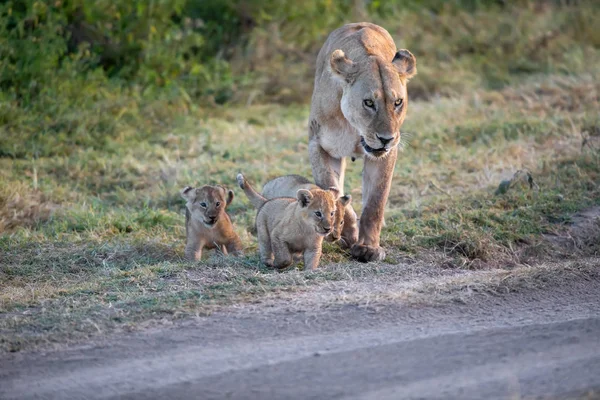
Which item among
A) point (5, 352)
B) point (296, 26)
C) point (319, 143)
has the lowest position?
point (5, 352)

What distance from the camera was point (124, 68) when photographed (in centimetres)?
1138

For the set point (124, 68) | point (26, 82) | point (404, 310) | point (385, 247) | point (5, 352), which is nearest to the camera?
point (5, 352)

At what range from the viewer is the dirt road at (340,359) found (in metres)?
4.17

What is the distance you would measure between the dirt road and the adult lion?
1.51 metres

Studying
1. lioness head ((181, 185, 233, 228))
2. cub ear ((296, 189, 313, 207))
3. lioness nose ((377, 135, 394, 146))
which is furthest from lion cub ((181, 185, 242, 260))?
lioness nose ((377, 135, 394, 146))

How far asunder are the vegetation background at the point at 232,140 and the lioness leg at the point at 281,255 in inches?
8.8

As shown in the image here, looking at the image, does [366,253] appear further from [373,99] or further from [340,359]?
[340,359]

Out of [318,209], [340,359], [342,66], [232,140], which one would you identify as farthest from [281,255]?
[232,140]

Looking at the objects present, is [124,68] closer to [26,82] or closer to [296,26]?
[26,82]

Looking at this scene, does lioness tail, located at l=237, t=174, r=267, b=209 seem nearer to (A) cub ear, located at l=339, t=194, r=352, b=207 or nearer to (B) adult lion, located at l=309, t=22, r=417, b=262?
(B) adult lion, located at l=309, t=22, r=417, b=262

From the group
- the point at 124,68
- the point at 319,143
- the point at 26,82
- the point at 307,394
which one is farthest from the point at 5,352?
the point at 124,68

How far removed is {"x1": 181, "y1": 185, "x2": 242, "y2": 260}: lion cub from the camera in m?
6.88

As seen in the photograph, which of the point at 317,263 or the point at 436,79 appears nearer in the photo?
the point at 317,263

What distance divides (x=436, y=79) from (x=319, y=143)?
6.34 meters
